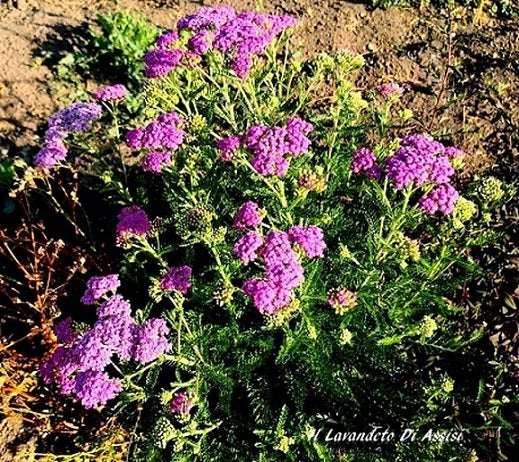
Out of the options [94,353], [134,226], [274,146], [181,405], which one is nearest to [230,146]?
[274,146]

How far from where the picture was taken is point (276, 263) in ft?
8.51

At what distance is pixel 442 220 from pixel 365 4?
113 inches

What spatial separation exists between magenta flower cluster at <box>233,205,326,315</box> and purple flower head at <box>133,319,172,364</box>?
1.43 feet

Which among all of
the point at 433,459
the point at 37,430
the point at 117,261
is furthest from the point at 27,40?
the point at 433,459

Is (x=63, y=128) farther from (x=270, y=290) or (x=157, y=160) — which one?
(x=270, y=290)

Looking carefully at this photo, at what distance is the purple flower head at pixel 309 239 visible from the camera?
271cm

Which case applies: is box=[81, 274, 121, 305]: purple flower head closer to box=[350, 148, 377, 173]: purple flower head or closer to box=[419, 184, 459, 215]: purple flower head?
box=[350, 148, 377, 173]: purple flower head

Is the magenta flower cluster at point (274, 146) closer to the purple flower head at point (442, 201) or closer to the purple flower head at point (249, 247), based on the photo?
the purple flower head at point (249, 247)

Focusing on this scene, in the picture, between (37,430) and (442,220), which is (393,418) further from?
(37,430)

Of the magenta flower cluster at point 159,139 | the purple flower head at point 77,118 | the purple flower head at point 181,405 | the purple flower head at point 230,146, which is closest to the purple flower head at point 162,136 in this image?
the magenta flower cluster at point 159,139

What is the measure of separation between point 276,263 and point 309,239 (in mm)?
230

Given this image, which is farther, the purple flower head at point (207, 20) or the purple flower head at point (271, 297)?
the purple flower head at point (207, 20)

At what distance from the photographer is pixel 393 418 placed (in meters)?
3.12

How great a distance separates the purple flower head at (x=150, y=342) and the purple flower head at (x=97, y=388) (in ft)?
0.65
